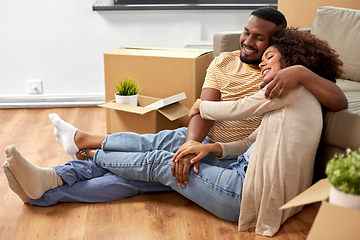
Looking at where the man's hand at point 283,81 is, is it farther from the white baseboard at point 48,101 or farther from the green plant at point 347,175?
the white baseboard at point 48,101

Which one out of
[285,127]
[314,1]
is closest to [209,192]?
[285,127]

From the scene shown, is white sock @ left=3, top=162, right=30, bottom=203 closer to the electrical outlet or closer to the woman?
the woman

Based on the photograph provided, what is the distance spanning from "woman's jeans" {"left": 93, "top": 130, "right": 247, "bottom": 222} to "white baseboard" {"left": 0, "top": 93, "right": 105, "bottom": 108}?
1.45 m

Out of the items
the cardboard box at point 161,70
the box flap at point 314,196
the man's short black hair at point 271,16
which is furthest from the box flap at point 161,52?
the box flap at point 314,196

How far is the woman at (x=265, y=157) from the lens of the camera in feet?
3.63

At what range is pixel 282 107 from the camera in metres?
1.13

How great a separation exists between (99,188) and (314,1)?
177cm

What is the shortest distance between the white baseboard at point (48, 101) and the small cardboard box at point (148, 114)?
34.2 inches

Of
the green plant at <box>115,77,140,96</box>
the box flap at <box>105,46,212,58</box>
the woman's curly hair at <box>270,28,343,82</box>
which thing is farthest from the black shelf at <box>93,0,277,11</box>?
the woman's curly hair at <box>270,28,343,82</box>

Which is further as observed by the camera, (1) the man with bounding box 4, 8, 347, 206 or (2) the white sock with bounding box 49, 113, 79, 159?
(2) the white sock with bounding box 49, 113, 79, 159

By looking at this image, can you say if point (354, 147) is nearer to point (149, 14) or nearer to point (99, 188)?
point (99, 188)

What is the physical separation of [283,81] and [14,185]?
3.25ft

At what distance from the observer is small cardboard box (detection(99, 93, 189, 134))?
1881 mm

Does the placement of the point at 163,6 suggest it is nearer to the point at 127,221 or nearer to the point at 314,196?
the point at 127,221
